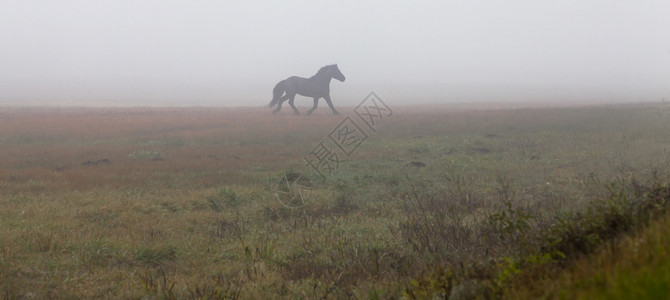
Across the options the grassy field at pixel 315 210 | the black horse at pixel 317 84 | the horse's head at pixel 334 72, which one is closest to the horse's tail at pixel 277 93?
the black horse at pixel 317 84

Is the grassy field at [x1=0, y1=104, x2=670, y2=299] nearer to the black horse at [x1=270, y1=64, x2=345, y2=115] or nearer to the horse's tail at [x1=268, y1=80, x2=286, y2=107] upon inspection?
the black horse at [x1=270, y1=64, x2=345, y2=115]

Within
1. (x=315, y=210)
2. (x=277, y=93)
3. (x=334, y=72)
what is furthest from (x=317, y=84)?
(x=315, y=210)

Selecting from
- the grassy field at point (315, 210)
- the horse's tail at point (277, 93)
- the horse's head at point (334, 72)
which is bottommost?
the grassy field at point (315, 210)

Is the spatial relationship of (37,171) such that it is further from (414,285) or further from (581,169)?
(581,169)

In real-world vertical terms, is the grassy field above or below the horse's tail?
below

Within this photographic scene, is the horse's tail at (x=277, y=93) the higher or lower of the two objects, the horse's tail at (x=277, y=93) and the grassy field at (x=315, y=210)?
the higher

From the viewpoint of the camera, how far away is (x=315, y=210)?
9938mm

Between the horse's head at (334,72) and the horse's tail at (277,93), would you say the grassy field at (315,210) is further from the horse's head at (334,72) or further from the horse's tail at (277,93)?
the horse's tail at (277,93)

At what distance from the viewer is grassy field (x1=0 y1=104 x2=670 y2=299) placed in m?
5.24

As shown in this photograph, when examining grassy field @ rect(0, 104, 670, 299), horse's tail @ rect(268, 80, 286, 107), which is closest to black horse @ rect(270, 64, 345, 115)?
horse's tail @ rect(268, 80, 286, 107)

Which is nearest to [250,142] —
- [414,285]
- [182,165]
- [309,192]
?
[182,165]

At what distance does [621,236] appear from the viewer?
13.8 feet

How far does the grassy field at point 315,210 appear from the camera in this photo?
17.2 ft

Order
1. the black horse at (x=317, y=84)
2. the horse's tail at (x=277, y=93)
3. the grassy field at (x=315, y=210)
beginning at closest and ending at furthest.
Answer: the grassy field at (x=315, y=210) < the black horse at (x=317, y=84) < the horse's tail at (x=277, y=93)
